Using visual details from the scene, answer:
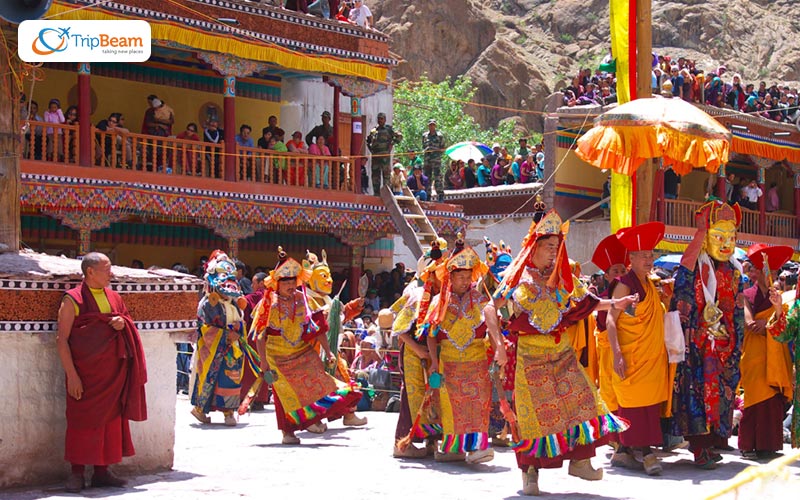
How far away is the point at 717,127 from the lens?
39.4 ft

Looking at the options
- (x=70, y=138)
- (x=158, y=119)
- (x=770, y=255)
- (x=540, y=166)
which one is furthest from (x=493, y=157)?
(x=770, y=255)

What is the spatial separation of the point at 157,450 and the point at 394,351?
6464 millimetres

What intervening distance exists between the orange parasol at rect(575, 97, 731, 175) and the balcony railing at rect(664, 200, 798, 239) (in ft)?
46.9

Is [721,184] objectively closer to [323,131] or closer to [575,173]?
[575,173]

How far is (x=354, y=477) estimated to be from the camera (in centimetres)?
894

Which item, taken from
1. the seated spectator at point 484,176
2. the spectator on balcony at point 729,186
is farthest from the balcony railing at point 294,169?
the spectator on balcony at point 729,186

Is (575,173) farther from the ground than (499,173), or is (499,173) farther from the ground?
(499,173)

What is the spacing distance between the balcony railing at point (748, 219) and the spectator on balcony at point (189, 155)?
10360mm

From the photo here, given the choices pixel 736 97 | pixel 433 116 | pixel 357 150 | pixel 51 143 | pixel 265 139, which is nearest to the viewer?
pixel 51 143

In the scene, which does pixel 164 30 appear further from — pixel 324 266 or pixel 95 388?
pixel 95 388

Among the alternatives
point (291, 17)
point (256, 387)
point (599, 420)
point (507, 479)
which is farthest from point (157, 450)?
point (291, 17)

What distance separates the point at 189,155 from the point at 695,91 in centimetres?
1109

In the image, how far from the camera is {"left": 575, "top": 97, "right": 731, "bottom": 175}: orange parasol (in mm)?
11719

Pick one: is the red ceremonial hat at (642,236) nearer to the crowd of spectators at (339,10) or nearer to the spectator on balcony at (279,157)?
the spectator on balcony at (279,157)
